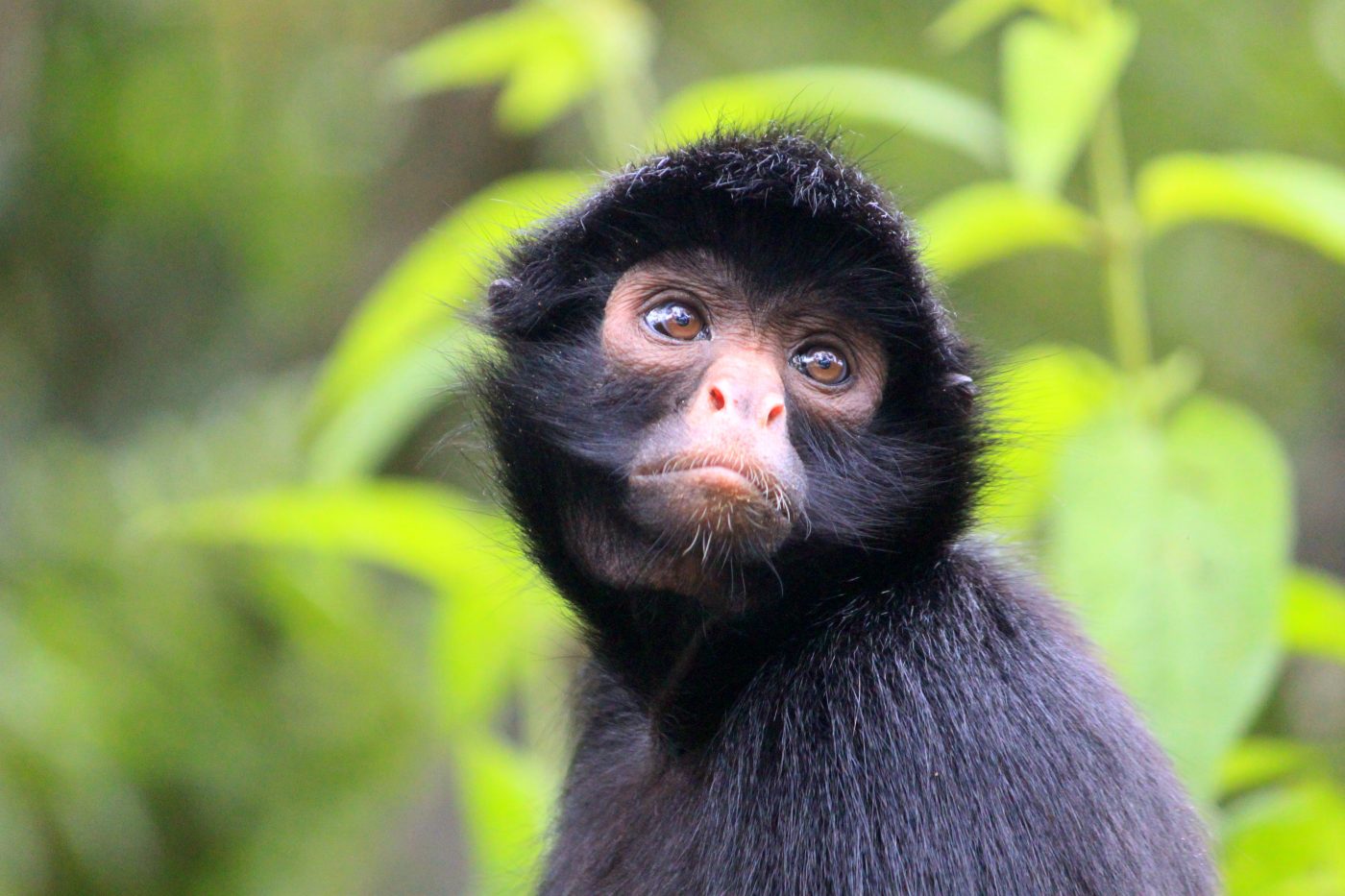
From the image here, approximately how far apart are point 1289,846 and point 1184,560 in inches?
43.0

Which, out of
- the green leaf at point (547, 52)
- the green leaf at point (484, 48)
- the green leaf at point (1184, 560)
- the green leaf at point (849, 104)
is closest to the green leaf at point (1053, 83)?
the green leaf at point (849, 104)

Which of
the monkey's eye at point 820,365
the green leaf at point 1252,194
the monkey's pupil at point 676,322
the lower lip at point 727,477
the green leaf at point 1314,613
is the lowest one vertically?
the lower lip at point 727,477

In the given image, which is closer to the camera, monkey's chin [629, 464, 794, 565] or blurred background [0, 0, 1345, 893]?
monkey's chin [629, 464, 794, 565]

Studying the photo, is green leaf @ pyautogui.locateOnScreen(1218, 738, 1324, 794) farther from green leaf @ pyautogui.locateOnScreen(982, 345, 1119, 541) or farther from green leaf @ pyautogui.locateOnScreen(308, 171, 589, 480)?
green leaf @ pyautogui.locateOnScreen(308, 171, 589, 480)

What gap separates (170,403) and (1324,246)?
869 cm

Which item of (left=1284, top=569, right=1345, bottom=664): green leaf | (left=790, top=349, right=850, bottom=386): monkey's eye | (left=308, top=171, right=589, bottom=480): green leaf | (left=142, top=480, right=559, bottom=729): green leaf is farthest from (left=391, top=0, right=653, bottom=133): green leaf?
(left=1284, top=569, right=1345, bottom=664): green leaf

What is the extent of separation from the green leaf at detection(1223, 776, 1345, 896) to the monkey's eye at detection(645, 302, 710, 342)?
2440 millimetres

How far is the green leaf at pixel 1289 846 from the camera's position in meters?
4.60

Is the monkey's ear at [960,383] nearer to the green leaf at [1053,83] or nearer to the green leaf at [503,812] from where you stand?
the green leaf at [1053,83]

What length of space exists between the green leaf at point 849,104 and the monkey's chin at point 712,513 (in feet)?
4.43

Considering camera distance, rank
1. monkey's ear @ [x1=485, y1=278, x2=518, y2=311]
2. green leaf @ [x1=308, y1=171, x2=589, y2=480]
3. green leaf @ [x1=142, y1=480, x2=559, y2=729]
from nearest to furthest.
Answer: monkey's ear @ [x1=485, y1=278, x2=518, y2=311] < green leaf @ [x1=142, y1=480, x2=559, y2=729] < green leaf @ [x1=308, y1=171, x2=589, y2=480]

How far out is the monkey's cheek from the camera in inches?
143

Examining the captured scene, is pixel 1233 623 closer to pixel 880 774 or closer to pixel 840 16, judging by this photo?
pixel 880 774

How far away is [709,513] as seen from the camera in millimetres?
3645
